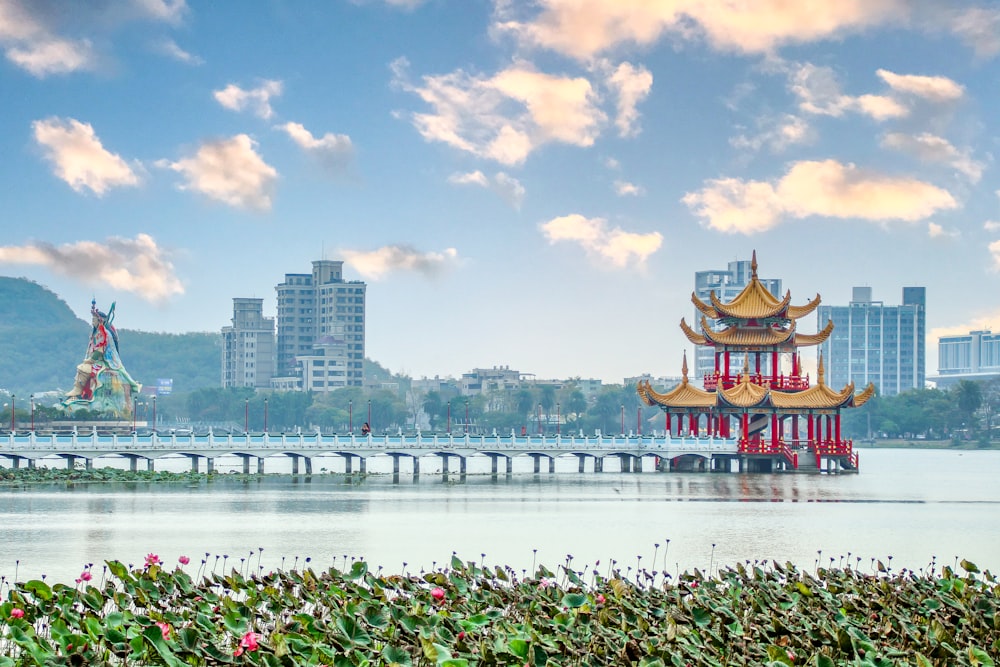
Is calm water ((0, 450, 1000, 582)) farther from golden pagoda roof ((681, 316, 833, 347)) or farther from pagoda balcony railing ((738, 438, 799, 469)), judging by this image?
golden pagoda roof ((681, 316, 833, 347))

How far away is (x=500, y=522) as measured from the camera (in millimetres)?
48031

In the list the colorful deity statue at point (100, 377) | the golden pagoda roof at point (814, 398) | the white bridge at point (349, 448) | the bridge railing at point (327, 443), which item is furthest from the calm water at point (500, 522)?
the colorful deity statue at point (100, 377)

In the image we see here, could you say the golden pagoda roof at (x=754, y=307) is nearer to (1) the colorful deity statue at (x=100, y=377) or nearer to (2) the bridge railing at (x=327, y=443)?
(2) the bridge railing at (x=327, y=443)

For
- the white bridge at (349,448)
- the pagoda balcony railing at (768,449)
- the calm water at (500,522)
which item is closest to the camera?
the calm water at (500,522)

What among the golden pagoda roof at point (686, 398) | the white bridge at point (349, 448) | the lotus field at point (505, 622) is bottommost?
the lotus field at point (505, 622)

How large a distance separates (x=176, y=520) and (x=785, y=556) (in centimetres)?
1922

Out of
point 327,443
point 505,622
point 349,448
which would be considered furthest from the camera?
point 327,443

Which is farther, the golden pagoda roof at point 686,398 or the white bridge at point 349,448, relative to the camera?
the golden pagoda roof at point 686,398

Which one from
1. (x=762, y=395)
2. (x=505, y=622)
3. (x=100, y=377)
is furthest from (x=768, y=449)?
(x=505, y=622)

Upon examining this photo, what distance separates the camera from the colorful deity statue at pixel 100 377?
108750mm

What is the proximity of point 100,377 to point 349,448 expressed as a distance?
40.4 m

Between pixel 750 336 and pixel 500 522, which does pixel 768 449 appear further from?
pixel 500 522

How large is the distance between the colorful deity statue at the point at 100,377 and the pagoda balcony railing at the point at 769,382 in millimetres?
44935

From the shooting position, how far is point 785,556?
1486 inches
